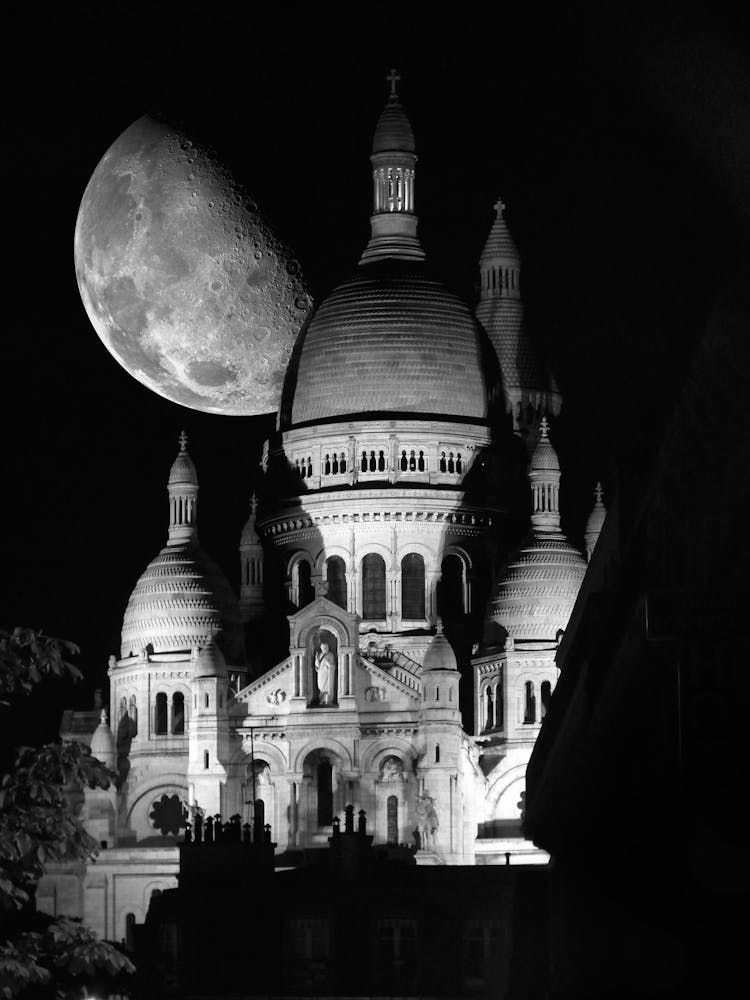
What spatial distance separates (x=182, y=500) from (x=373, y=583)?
258 inches

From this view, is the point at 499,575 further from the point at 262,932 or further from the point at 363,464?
the point at 262,932

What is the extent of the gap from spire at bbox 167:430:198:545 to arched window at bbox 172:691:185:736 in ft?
15.9

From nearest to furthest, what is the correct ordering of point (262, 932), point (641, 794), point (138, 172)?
point (641, 794) < point (262, 932) < point (138, 172)

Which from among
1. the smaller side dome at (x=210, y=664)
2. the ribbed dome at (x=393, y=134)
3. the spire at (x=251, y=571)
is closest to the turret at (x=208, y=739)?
the smaller side dome at (x=210, y=664)

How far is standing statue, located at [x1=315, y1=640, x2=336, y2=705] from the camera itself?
87812 millimetres

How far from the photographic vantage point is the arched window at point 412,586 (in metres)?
93.8

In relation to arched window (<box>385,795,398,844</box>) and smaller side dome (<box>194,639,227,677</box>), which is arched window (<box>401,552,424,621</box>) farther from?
arched window (<box>385,795,398,844</box>)

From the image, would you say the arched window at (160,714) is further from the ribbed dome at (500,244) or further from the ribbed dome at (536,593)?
the ribbed dome at (500,244)

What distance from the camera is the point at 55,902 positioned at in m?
88.4

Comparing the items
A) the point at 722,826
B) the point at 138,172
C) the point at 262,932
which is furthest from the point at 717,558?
the point at 138,172

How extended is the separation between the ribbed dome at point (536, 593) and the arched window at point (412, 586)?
14.6 feet

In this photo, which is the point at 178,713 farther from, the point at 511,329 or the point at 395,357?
the point at 511,329

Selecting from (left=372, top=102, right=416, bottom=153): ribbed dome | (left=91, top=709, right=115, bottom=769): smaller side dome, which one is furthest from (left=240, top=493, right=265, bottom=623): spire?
(left=372, top=102, right=416, bottom=153): ribbed dome

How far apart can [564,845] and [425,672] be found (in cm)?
6742
